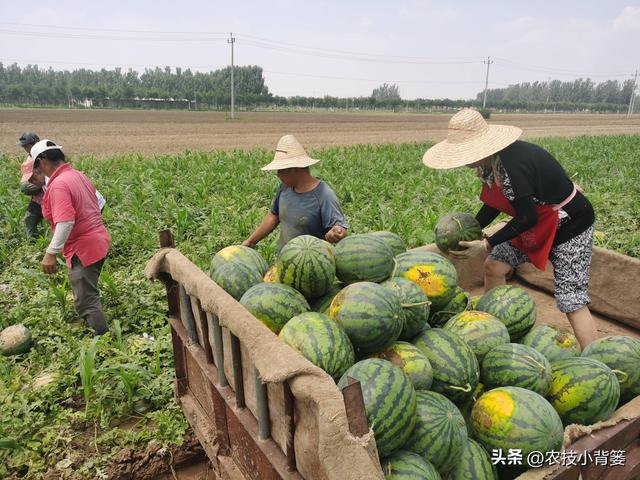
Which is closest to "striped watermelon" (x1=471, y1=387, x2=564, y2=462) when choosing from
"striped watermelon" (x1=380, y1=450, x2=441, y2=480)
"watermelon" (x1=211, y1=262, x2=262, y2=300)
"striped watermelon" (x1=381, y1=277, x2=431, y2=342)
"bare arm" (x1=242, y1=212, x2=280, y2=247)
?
"striped watermelon" (x1=380, y1=450, x2=441, y2=480)

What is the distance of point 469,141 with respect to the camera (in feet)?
11.1

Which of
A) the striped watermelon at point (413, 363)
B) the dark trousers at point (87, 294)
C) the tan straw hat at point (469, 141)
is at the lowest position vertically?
the dark trousers at point (87, 294)

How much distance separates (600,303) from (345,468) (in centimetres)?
410

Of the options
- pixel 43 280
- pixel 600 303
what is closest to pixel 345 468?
pixel 600 303

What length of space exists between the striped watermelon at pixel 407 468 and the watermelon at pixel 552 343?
131 cm

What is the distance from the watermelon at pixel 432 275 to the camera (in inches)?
107

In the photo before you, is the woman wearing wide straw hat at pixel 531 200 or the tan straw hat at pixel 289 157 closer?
the woman wearing wide straw hat at pixel 531 200

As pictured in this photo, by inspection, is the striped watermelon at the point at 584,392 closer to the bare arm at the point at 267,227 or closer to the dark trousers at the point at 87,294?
the bare arm at the point at 267,227

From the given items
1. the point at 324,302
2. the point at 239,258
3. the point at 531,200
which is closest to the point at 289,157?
the point at 239,258

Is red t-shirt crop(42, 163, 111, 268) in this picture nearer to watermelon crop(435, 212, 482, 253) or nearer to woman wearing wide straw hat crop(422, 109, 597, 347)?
woman wearing wide straw hat crop(422, 109, 597, 347)

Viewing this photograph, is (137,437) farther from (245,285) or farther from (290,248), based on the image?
(290,248)

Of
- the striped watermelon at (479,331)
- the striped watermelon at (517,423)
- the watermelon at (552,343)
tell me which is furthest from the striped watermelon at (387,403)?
the watermelon at (552,343)

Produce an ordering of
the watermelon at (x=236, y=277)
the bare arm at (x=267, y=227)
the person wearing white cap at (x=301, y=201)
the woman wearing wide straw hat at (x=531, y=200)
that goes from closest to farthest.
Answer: the watermelon at (x=236, y=277) < the woman wearing wide straw hat at (x=531, y=200) < the person wearing white cap at (x=301, y=201) < the bare arm at (x=267, y=227)

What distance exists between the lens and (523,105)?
115 metres
